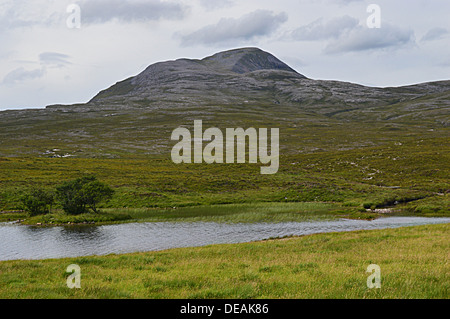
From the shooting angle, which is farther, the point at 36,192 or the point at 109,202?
the point at 109,202

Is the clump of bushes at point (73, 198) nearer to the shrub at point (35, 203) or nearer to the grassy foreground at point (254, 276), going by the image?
the shrub at point (35, 203)

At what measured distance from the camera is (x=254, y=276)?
50.1 feet

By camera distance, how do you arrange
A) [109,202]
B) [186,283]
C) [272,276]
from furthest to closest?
1. [109,202]
2. [272,276]
3. [186,283]

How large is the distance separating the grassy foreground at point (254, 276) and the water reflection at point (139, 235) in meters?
14.4

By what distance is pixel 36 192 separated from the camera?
190 ft

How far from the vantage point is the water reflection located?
1409 inches

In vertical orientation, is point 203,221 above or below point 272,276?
below

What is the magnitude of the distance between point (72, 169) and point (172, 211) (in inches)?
1914

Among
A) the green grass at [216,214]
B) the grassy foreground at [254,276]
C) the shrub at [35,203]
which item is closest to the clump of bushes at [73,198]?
the shrub at [35,203]

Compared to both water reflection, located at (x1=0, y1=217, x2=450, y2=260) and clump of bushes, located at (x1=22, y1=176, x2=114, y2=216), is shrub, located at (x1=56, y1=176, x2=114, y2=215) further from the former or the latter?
water reflection, located at (x1=0, y1=217, x2=450, y2=260)

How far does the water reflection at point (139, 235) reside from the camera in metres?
35.8

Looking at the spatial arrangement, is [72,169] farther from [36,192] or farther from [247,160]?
[247,160]

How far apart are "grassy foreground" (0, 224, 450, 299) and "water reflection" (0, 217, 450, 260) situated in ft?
47.1
